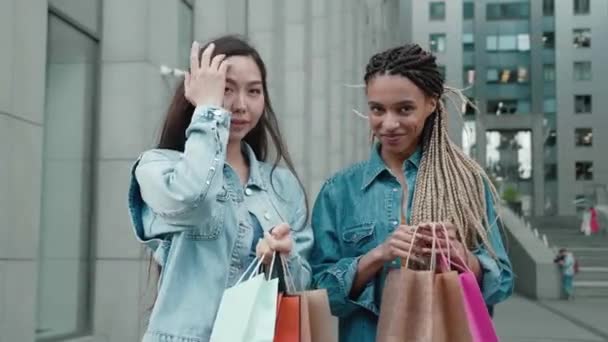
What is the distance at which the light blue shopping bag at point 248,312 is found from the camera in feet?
7.31

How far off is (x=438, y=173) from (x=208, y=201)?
34.1 inches

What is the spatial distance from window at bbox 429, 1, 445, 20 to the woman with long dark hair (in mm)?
70257

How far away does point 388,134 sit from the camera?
9.07 ft

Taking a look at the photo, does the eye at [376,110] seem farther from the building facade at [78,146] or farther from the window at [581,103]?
the window at [581,103]

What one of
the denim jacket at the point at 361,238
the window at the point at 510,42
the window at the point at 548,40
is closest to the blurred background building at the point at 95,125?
the denim jacket at the point at 361,238

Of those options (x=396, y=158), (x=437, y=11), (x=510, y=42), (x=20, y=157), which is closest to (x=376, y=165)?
(x=396, y=158)

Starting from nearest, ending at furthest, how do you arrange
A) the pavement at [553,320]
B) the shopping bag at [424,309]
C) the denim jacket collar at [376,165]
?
the shopping bag at [424,309]
the denim jacket collar at [376,165]
the pavement at [553,320]

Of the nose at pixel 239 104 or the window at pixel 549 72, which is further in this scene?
the window at pixel 549 72

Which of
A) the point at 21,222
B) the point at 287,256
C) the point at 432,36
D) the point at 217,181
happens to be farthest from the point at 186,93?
the point at 432,36

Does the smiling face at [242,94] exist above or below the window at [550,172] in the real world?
below

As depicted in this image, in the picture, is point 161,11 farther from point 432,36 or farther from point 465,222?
point 432,36

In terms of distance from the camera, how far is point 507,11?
73.5 m

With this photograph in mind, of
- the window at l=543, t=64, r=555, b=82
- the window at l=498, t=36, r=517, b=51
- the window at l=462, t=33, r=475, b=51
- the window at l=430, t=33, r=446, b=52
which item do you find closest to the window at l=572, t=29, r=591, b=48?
the window at l=543, t=64, r=555, b=82

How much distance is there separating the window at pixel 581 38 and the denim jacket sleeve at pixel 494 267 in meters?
72.5
